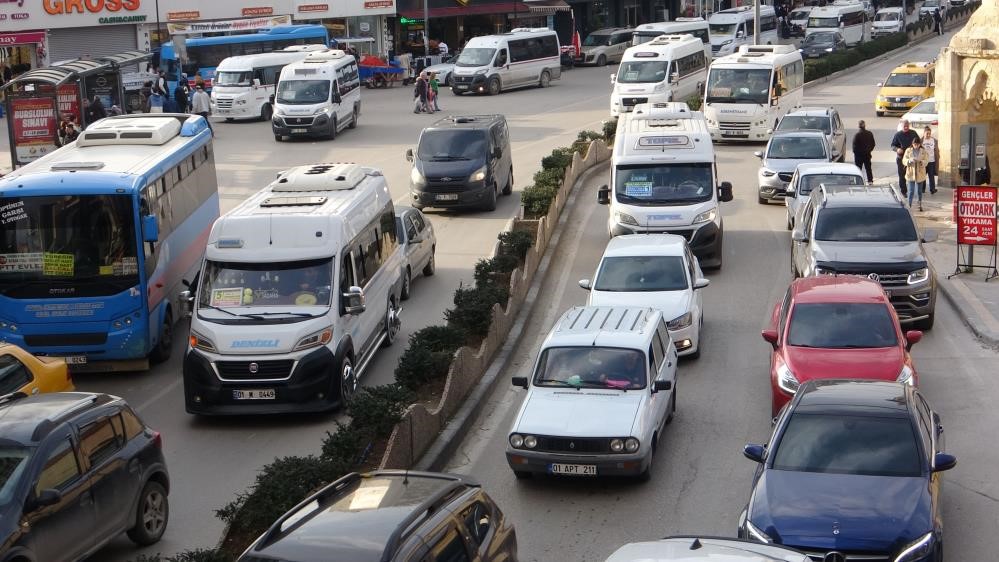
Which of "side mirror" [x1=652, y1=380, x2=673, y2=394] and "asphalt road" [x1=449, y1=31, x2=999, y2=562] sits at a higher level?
"side mirror" [x1=652, y1=380, x2=673, y2=394]

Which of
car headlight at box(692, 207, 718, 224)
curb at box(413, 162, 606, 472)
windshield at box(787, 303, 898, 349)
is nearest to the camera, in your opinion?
curb at box(413, 162, 606, 472)

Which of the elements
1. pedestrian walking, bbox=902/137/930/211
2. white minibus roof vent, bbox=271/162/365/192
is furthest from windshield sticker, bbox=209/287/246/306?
pedestrian walking, bbox=902/137/930/211

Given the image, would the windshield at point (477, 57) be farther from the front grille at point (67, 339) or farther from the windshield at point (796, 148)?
the front grille at point (67, 339)

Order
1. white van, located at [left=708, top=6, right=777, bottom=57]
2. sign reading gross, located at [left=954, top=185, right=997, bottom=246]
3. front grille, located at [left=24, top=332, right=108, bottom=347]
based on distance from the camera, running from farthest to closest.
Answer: white van, located at [left=708, top=6, right=777, bottom=57] → sign reading gross, located at [left=954, top=185, right=997, bottom=246] → front grille, located at [left=24, top=332, right=108, bottom=347]

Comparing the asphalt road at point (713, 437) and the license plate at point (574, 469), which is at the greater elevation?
the license plate at point (574, 469)

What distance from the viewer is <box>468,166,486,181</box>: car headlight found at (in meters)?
28.7

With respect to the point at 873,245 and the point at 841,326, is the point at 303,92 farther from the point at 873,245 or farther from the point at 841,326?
the point at 841,326

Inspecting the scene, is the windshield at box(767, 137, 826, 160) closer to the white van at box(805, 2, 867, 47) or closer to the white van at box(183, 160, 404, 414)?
the white van at box(183, 160, 404, 414)

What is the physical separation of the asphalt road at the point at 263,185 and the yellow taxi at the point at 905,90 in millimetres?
9371

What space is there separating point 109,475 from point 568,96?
4143 cm

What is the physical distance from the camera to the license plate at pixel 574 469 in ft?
43.9

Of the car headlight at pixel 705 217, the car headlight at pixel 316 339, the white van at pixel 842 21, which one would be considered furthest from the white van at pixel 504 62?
the car headlight at pixel 316 339

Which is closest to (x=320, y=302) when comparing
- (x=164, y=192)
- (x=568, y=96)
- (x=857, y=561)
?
(x=164, y=192)

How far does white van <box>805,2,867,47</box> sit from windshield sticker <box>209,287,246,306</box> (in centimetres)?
5605
